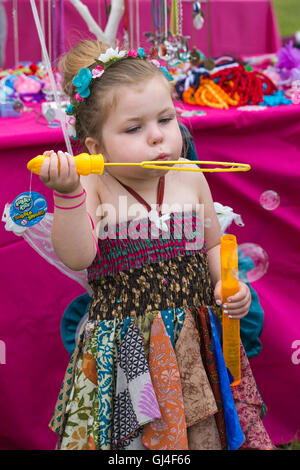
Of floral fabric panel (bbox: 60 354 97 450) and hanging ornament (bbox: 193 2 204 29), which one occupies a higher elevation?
hanging ornament (bbox: 193 2 204 29)

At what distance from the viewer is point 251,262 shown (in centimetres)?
153

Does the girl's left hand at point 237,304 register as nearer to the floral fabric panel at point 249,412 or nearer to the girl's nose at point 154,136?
the floral fabric panel at point 249,412

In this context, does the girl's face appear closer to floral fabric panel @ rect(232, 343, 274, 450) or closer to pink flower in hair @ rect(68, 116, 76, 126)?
pink flower in hair @ rect(68, 116, 76, 126)

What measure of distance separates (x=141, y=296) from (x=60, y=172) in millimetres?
314

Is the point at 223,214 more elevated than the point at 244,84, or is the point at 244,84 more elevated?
the point at 244,84

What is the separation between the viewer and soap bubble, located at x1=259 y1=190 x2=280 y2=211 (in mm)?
1588

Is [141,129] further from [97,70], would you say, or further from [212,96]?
[212,96]

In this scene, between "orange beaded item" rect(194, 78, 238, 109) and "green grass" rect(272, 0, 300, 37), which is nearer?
"orange beaded item" rect(194, 78, 238, 109)

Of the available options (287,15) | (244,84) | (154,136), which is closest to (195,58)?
(244,84)

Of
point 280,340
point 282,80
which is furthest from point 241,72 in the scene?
point 280,340

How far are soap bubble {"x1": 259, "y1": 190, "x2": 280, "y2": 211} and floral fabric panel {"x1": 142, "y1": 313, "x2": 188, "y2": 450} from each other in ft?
Result: 2.03

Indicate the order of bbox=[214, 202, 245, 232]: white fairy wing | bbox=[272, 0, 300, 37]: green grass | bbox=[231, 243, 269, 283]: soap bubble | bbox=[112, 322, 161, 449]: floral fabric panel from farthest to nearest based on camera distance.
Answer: bbox=[272, 0, 300, 37]: green grass → bbox=[231, 243, 269, 283]: soap bubble → bbox=[214, 202, 245, 232]: white fairy wing → bbox=[112, 322, 161, 449]: floral fabric panel

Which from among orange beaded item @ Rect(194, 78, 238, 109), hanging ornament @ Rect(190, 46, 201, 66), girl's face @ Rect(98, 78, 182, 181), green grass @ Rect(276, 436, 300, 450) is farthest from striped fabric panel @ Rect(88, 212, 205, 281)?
hanging ornament @ Rect(190, 46, 201, 66)

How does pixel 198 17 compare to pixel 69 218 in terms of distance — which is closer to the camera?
pixel 69 218
